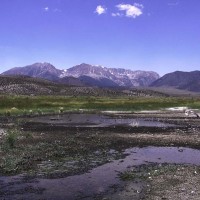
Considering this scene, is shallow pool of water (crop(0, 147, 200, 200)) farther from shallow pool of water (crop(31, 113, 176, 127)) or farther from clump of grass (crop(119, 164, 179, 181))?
shallow pool of water (crop(31, 113, 176, 127))

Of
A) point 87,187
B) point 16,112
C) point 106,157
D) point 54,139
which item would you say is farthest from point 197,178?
point 16,112

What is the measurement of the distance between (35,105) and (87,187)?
88919 mm

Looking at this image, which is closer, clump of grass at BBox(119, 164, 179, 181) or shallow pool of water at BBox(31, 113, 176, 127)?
clump of grass at BBox(119, 164, 179, 181)

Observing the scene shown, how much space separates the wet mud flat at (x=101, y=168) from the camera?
79.6 feet

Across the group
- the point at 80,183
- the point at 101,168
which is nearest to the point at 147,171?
the point at 101,168

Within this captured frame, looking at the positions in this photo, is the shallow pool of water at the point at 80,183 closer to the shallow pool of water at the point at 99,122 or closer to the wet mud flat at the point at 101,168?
the wet mud flat at the point at 101,168

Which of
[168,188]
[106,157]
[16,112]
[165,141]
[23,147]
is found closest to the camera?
[168,188]

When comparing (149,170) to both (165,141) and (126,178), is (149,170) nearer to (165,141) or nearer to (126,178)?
(126,178)

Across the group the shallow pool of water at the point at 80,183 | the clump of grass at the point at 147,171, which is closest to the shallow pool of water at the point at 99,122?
the shallow pool of water at the point at 80,183

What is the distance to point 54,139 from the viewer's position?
4784cm

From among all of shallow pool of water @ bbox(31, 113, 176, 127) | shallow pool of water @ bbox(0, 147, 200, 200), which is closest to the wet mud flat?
shallow pool of water @ bbox(0, 147, 200, 200)

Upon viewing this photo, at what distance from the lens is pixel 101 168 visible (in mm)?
31406

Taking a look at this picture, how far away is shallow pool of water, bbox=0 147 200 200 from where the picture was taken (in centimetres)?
2372

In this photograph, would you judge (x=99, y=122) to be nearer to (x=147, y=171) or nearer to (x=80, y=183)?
(x=147, y=171)
